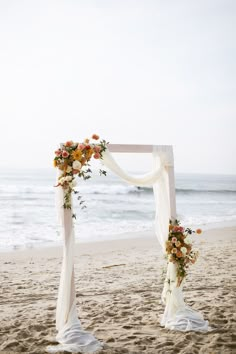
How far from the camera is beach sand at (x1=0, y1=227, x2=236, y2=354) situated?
4445 mm

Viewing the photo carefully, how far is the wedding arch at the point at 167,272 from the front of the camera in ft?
14.5

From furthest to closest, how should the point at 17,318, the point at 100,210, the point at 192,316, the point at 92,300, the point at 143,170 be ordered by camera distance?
the point at 143,170, the point at 100,210, the point at 92,300, the point at 17,318, the point at 192,316

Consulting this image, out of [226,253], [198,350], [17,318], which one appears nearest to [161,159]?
[198,350]

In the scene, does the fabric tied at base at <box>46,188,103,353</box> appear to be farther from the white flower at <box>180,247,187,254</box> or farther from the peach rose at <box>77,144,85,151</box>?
the white flower at <box>180,247,187,254</box>

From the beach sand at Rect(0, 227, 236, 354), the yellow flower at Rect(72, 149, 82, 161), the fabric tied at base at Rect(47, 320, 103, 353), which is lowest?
the beach sand at Rect(0, 227, 236, 354)

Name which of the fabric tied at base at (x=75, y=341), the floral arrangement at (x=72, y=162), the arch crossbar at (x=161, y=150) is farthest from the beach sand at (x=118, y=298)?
the floral arrangement at (x=72, y=162)

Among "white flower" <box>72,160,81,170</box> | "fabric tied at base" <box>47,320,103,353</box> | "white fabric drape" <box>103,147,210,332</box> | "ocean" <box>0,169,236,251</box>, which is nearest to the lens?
"fabric tied at base" <box>47,320,103,353</box>

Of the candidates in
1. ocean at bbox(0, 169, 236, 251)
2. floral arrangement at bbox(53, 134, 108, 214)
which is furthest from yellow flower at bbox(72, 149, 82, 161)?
ocean at bbox(0, 169, 236, 251)

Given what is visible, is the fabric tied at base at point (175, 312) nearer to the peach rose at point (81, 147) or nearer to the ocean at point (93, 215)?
the peach rose at point (81, 147)

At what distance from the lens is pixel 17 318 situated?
5.31m

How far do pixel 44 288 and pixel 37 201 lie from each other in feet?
54.5

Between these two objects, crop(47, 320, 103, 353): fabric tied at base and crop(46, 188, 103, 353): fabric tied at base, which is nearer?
crop(47, 320, 103, 353): fabric tied at base

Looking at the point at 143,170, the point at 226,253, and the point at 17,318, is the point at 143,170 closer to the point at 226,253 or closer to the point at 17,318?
the point at 226,253

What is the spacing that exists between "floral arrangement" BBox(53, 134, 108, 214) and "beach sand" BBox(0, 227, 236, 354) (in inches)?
61.6
